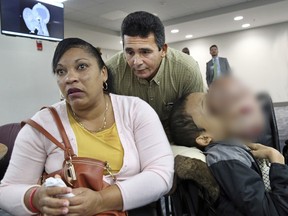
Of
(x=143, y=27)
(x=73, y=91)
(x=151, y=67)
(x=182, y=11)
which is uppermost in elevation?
(x=182, y=11)

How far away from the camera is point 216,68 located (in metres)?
0.74

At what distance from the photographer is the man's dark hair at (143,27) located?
1194 millimetres

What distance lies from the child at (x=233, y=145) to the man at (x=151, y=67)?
261 mm

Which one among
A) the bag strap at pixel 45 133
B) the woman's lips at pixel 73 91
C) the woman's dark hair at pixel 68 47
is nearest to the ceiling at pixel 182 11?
the woman's dark hair at pixel 68 47

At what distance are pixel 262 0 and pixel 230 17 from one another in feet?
2.12

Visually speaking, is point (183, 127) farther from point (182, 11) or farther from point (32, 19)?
point (182, 11)

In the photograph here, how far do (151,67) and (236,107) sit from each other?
611 mm

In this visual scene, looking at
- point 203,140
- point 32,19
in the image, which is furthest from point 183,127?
point 32,19

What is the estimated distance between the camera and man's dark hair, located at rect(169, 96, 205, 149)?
100 cm

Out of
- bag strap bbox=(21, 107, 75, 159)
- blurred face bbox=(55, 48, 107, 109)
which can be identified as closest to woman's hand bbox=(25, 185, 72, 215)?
bag strap bbox=(21, 107, 75, 159)

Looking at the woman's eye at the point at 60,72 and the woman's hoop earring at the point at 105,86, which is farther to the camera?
the woman's hoop earring at the point at 105,86

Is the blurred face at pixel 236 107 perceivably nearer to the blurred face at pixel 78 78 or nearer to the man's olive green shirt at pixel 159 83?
the blurred face at pixel 78 78

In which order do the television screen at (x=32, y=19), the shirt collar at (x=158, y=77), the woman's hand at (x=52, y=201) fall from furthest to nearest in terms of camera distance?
1. the television screen at (x=32, y=19)
2. the shirt collar at (x=158, y=77)
3. the woman's hand at (x=52, y=201)

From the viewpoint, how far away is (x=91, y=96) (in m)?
1.02
